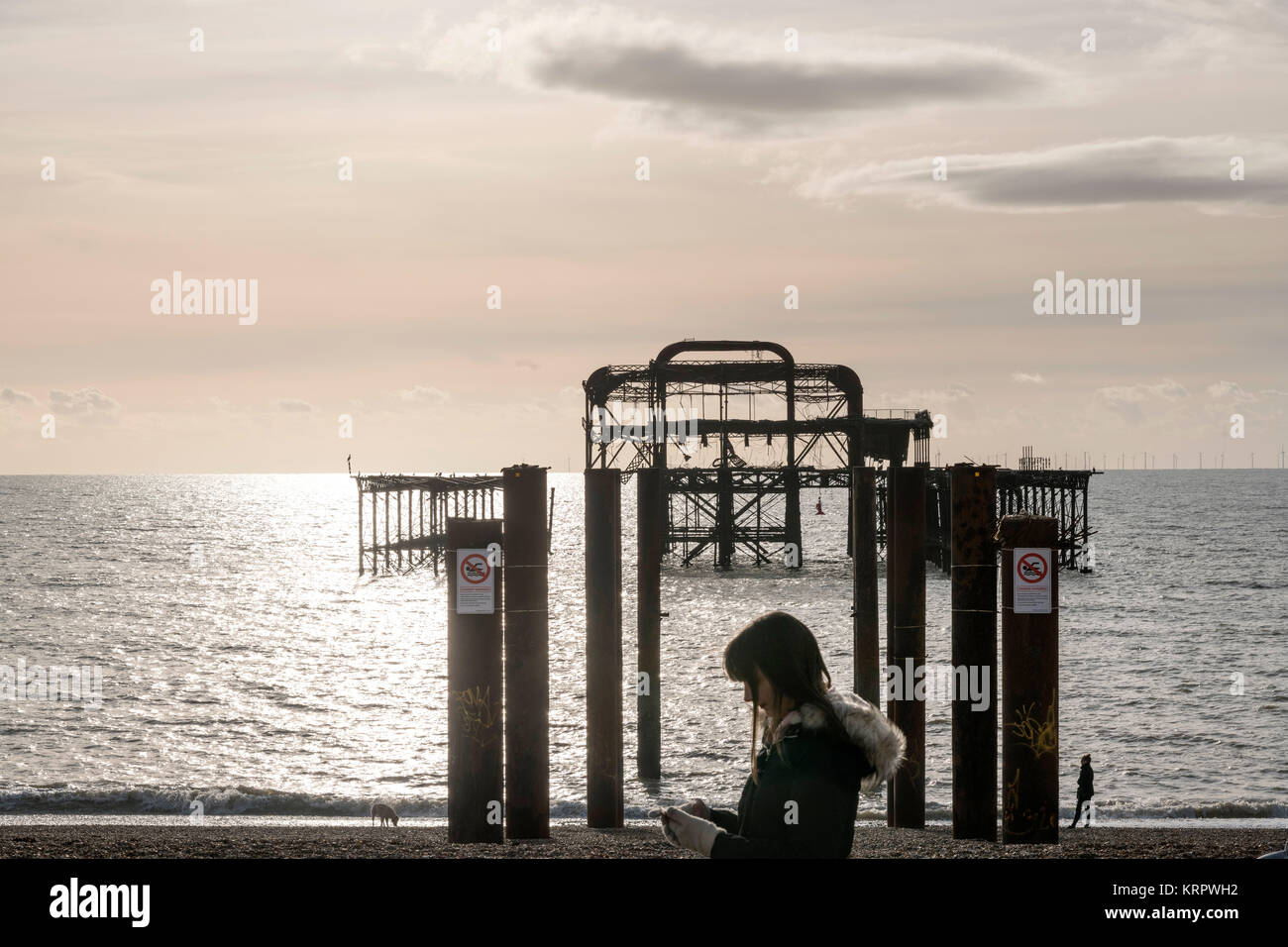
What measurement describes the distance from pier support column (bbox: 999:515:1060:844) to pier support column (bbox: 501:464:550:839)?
3441 millimetres

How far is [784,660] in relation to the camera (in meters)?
4.36

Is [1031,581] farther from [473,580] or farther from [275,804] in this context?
[275,804]

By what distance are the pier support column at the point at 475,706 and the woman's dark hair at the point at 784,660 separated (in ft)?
16.9

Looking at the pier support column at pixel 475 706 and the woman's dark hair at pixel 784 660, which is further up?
the woman's dark hair at pixel 784 660

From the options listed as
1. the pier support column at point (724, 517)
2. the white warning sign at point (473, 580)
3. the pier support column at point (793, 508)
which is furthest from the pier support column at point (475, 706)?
the pier support column at point (724, 517)

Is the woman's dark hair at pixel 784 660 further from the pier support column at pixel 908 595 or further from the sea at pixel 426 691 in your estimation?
the sea at pixel 426 691

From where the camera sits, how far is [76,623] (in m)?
55.0

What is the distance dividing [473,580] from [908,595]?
168 inches

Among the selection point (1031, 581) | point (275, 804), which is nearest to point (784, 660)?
point (1031, 581)

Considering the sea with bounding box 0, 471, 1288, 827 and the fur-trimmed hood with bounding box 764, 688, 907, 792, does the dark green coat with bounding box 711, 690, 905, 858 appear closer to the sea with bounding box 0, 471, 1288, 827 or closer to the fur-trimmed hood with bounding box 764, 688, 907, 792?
the fur-trimmed hood with bounding box 764, 688, 907, 792

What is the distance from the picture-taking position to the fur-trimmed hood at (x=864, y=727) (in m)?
4.27

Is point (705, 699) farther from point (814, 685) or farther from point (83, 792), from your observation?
point (814, 685)

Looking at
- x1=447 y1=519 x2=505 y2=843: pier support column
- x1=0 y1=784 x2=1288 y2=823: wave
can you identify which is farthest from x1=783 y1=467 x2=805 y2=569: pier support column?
x1=447 y1=519 x2=505 y2=843: pier support column
